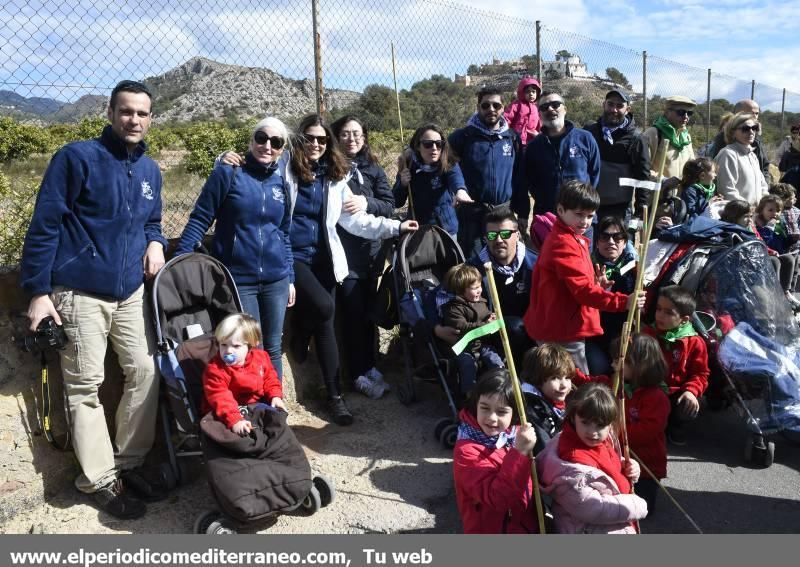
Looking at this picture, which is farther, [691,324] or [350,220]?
[350,220]

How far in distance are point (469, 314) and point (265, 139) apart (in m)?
1.59

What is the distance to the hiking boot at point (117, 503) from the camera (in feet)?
10.9

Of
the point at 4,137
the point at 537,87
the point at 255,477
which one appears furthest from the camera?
the point at 4,137

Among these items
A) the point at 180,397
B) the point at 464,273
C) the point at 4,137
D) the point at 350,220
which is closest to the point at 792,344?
the point at 464,273

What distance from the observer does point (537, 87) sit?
243 inches

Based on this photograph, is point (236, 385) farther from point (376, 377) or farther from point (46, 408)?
point (376, 377)

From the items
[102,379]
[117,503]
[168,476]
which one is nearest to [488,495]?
[168,476]

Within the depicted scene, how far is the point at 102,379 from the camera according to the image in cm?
335

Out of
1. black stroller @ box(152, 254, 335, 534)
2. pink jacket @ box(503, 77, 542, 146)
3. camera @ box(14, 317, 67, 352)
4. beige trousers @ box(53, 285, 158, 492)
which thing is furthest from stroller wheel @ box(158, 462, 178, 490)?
pink jacket @ box(503, 77, 542, 146)

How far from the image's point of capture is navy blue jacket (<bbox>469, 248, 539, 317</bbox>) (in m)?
4.47

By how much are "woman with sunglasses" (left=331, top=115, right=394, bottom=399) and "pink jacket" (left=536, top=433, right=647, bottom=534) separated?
2.07 meters
